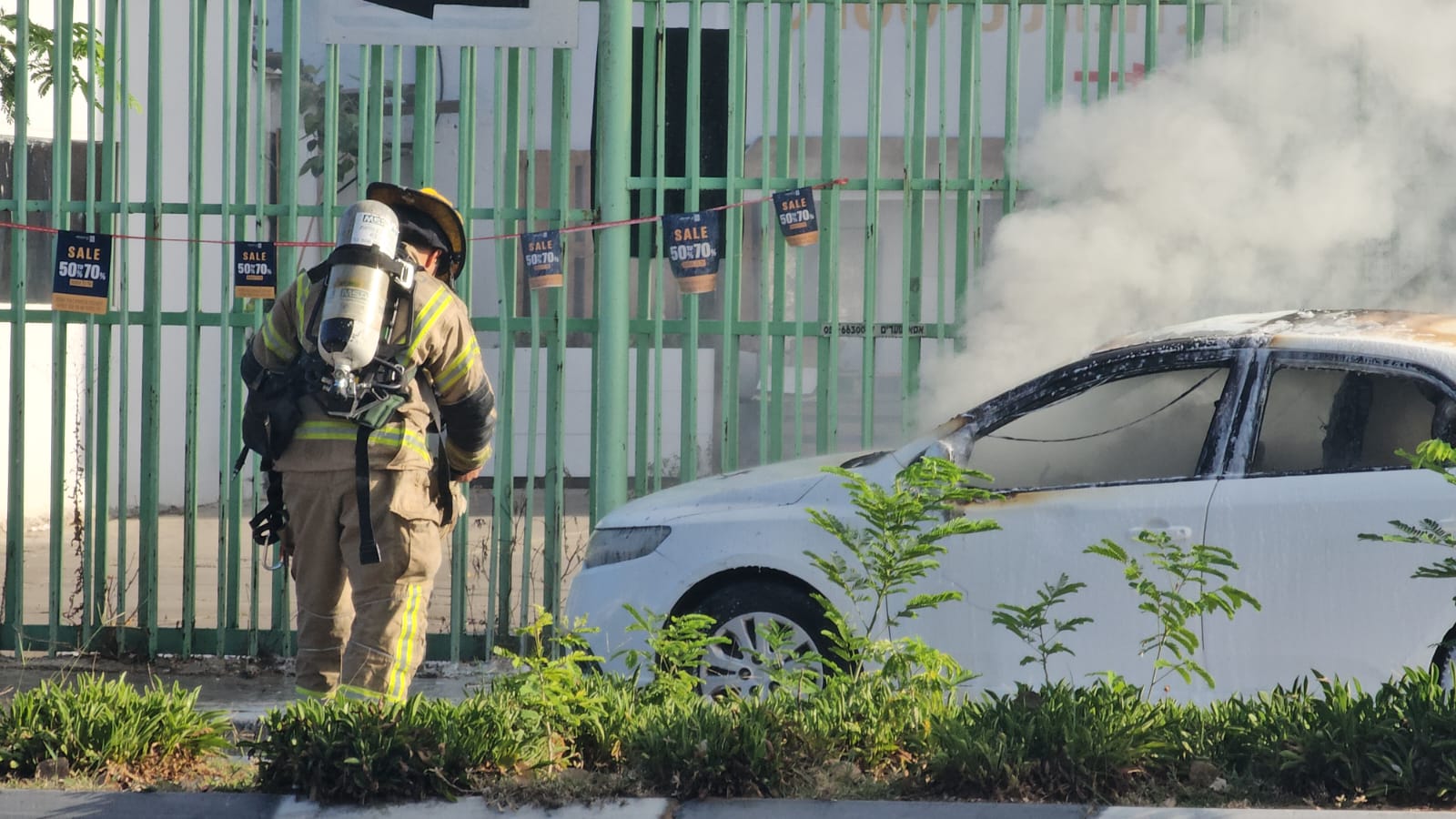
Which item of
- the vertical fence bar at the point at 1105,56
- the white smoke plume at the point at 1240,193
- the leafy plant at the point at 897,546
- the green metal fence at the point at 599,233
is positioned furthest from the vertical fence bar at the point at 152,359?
the vertical fence bar at the point at 1105,56

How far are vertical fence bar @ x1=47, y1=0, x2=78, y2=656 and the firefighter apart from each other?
105 inches

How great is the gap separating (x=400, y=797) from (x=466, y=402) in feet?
4.69

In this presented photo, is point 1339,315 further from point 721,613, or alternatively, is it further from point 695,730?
point 695,730

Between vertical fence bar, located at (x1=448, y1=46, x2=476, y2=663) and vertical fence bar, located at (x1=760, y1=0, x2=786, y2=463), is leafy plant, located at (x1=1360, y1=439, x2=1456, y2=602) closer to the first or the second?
vertical fence bar, located at (x1=760, y1=0, x2=786, y2=463)

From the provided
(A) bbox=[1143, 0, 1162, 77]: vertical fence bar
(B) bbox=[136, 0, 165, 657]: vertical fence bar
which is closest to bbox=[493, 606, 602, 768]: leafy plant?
(B) bbox=[136, 0, 165, 657]: vertical fence bar

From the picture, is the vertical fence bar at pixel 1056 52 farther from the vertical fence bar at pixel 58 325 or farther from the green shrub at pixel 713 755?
the vertical fence bar at pixel 58 325

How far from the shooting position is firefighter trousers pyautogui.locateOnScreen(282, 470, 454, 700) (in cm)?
482

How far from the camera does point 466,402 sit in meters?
5.05

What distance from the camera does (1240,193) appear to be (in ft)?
24.1

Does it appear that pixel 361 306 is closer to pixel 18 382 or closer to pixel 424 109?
pixel 424 109

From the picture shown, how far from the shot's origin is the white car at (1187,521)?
5.07 metres

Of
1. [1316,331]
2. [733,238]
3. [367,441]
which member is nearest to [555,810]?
[367,441]

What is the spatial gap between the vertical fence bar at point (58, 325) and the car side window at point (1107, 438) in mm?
4086

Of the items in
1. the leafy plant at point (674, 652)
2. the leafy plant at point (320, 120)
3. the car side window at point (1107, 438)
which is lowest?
the leafy plant at point (674, 652)
